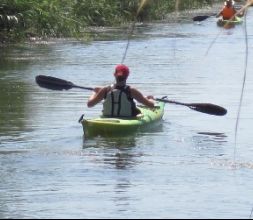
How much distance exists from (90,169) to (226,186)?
158cm

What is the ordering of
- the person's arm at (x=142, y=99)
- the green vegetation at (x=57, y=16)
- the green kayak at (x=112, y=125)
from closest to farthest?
the green kayak at (x=112, y=125), the person's arm at (x=142, y=99), the green vegetation at (x=57, y=16)

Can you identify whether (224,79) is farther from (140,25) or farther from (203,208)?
(140,25)

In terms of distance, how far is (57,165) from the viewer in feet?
33.7

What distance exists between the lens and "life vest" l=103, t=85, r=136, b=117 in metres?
12.1

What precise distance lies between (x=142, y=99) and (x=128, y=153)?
1.48m

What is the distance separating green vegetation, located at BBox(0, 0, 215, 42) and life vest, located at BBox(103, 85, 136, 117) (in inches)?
401

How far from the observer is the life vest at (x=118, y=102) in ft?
39.5

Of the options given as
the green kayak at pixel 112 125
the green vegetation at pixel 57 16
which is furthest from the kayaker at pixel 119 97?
the green vegetation at pixel 57 16

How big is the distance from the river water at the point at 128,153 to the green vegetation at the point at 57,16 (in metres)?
3.82

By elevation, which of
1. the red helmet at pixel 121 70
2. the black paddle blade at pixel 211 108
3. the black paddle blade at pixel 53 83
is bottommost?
the black paddle blade at pixel 211 108

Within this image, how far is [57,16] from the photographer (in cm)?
2806

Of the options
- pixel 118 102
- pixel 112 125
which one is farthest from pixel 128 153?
pixel 118 102

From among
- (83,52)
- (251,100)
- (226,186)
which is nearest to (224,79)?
(251,100)

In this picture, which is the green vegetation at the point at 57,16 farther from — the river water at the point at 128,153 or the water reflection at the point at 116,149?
the water reflection at the point at 116,149
